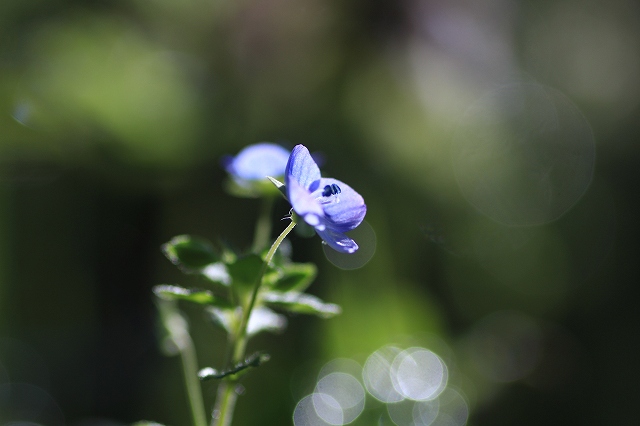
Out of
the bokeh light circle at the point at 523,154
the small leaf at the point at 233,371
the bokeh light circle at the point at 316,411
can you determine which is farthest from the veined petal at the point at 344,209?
the bokeh light circle at the point at 523,154

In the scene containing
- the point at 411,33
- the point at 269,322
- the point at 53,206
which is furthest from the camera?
the point at 411,33

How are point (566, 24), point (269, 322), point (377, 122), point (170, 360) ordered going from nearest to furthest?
1. point (269, 322)
2. point (170, 360)
3. point (377, 122)
4. point (566, 24)

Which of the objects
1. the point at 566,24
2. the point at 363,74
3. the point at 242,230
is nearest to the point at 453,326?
the point at 242,230

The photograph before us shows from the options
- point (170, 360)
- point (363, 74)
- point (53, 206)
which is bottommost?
point (170, 360)

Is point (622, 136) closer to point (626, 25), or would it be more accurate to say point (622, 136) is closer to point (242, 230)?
point (626, 25)

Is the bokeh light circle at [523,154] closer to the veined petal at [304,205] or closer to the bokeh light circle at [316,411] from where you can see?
the bokeh light circle at [316,411]

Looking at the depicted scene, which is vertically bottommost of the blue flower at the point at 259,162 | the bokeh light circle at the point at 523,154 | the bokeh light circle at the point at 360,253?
the blue flower at the point at 259,162

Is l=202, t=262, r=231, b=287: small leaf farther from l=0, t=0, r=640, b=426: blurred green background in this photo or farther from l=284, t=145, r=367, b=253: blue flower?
l=0, t=0, r=640, b=426: blurred green background
